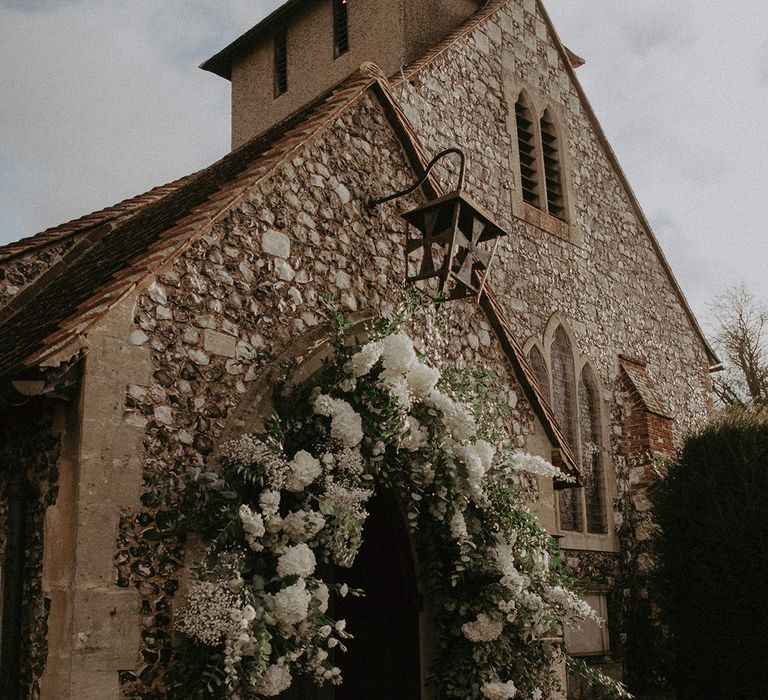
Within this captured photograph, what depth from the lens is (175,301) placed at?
5641mm

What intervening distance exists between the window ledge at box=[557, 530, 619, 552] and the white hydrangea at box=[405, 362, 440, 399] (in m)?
7.48

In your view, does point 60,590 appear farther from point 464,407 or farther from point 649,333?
point 649,333

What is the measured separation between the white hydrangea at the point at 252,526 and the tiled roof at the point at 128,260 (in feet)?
4.48

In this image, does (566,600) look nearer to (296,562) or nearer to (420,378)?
(420,378)

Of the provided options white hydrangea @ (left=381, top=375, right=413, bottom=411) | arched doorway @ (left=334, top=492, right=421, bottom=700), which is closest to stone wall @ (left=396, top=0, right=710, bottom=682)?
arched doorway @ (left=334, top=492, right=421, bottom=700)

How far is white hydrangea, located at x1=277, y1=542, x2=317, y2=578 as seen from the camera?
17.2 ft

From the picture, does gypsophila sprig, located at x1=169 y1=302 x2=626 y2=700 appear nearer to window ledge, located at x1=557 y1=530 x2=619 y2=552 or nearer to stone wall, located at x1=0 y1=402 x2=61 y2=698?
stone wall, located at x1=0 y1=402 x2=61 y2=698

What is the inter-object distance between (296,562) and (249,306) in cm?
180

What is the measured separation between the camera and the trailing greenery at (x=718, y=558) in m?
10.5

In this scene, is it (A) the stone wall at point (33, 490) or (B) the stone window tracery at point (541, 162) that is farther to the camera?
(B) the stone window tracery at point (541, 162)

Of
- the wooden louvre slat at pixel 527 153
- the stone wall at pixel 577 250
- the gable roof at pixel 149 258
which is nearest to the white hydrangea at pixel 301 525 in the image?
the gable roof at pixel 149 258

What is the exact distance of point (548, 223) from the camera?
1466 cm

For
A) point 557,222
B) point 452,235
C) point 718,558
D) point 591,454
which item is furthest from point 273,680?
point 557,222

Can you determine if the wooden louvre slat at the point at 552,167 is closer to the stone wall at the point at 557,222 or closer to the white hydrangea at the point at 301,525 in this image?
the stone wall at the point at 557,222
